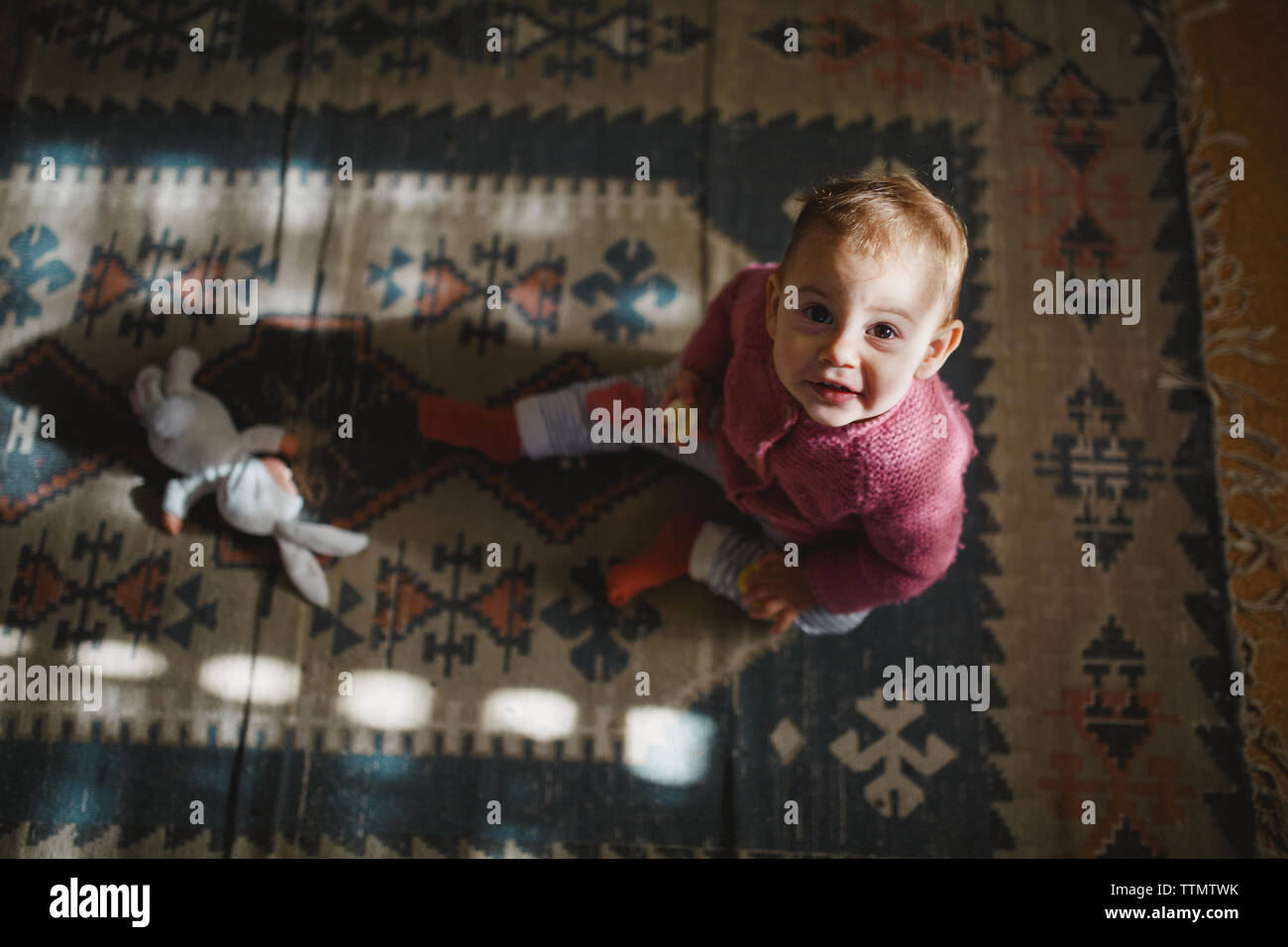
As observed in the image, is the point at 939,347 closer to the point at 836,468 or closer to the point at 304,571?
the point at 836,468

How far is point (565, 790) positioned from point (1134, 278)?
3.43ft

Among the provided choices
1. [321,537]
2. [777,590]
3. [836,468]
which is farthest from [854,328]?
[321,537]

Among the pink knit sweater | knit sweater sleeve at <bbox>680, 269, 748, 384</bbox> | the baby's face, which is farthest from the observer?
knit sweater sleeve at <bbox>680, 269, 748, 384</bbox>

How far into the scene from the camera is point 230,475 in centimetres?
109

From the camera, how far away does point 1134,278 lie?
1225 millimetres

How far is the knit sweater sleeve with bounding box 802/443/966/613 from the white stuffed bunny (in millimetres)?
595

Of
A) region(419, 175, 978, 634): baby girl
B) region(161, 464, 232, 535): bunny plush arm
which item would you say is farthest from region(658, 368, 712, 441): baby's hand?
region(161, 464, 232, 535): bunny plush arm

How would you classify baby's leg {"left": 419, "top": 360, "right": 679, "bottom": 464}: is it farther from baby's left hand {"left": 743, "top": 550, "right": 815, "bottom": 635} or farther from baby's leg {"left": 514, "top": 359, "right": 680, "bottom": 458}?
baby's left hand {"left": 743, "top": 550, "right": 815, "bottom": 635}

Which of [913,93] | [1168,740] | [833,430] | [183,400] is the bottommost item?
[1168,740]

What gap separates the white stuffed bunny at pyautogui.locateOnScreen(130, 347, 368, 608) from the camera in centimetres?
108

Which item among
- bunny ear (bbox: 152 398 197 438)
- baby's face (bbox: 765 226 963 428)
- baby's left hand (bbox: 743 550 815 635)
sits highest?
bunny ear (bbox: 152 398 197 438)

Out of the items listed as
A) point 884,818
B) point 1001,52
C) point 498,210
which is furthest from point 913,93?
point 884,818
